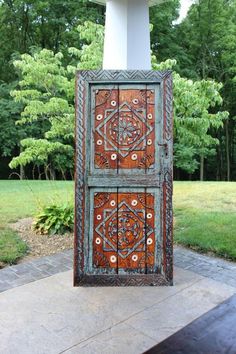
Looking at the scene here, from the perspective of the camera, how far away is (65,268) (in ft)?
10.3

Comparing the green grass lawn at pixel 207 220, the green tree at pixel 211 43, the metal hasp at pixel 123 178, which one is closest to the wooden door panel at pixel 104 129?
the metal hasp at pixel 123 178

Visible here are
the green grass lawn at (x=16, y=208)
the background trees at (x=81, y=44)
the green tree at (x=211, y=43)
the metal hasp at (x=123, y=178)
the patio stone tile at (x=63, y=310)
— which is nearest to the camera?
the patio stone tile at (x=63, y=310)

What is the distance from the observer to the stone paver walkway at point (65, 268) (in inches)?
114

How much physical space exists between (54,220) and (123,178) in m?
1.79

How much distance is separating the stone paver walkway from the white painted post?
1.82 metres

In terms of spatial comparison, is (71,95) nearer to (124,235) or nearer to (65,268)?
(65,268)

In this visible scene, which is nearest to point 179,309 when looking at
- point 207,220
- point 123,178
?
point 123,178

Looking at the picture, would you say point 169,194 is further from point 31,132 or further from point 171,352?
point 31,132

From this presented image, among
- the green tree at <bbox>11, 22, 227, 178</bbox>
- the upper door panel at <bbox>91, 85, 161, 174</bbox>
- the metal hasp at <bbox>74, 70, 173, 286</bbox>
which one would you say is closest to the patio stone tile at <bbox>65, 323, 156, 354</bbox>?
the metal hasp at <bbox>74, 70, 173, 286</bbox>

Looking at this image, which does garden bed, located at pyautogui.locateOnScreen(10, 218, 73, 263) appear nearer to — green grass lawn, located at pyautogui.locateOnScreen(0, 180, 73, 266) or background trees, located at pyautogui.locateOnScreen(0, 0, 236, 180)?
green grass lawn, located at pyautogui.locateOnScreen(0, 180, 73, 266)

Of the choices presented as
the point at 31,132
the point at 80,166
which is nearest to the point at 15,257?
the point at 80,166

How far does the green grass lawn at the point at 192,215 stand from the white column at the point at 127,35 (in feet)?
6.43

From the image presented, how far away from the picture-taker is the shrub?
13.8 feet

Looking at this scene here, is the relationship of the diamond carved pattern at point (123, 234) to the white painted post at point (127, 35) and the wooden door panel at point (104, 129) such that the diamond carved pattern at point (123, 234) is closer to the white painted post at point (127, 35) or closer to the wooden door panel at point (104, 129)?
the wooden door panel at point (104, 129)
